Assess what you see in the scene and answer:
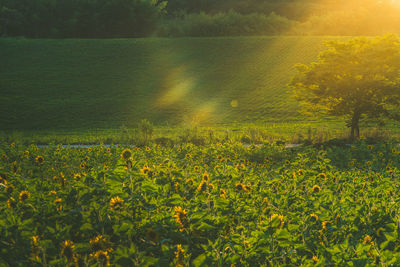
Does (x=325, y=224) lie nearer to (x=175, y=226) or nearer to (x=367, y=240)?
(x=367, y=240)

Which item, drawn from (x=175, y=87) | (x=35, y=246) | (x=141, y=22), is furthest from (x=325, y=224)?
(x=141, y=22)

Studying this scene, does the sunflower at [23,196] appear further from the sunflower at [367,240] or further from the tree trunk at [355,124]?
the tree trunk at [355,124]

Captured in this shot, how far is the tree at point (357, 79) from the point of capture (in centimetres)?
1582

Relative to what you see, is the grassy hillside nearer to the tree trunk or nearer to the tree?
the tree

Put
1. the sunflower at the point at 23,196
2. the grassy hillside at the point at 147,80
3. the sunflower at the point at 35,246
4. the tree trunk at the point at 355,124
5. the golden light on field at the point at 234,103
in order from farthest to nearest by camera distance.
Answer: the golden light on field at the point at 234,103 < the grassy hillside at the point at 147,80 < the tree trunk at the point at 355,124 < the sunflower at the point at 23,196 < the sunflower at the point at 35,246

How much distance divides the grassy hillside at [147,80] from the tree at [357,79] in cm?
1133

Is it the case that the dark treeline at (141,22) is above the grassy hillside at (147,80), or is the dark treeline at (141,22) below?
above

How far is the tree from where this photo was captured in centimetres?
1582

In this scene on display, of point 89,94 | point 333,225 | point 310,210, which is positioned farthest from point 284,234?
point 89,94

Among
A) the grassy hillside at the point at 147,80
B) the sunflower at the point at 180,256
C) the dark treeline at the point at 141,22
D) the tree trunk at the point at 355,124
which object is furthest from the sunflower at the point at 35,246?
the dark treeline at the point at 141,22

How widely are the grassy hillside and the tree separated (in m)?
11.3

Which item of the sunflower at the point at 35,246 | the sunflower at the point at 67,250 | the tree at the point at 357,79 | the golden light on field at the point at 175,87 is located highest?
the sunflower at the point at 67,250

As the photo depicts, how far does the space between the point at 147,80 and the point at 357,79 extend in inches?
1103

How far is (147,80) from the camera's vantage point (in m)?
41.0
